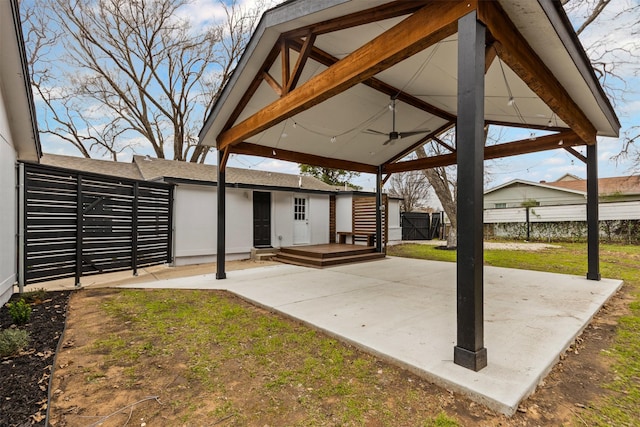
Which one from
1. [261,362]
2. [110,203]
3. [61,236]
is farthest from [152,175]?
[261,362]

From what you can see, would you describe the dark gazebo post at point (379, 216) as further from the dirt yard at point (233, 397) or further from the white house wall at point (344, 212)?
the dirt yard at point (233, 397)

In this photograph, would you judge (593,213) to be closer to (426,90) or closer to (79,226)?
(426,90)

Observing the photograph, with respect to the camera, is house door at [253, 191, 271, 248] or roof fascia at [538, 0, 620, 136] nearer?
roof fascia at [538, 0, 620, 136]

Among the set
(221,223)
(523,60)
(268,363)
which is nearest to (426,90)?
(523,60)


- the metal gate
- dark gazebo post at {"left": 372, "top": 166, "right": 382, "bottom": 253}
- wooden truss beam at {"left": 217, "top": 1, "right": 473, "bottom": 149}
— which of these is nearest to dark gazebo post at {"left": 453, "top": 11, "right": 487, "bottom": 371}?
wooden truss beam at {"left": 217, "top": 1, "right": 473, "bottom": 149}

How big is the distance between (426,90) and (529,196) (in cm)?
1913

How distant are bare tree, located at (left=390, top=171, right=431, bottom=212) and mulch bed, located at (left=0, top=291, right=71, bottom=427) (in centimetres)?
2306

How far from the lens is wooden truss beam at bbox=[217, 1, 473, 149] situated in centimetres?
247

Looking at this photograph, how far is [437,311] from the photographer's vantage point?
3.75 metres

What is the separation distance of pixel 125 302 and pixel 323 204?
7.88m

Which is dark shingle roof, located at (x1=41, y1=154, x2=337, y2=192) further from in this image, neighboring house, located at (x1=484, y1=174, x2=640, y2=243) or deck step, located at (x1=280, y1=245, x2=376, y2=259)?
neighboring house, located at (x1=484, y1=174, x2=640, y2=243)

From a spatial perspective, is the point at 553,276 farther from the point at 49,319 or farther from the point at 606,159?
the point at 49,319

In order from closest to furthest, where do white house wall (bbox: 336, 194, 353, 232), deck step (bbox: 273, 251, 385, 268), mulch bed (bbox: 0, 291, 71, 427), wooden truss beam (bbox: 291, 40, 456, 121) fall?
mulch bed (bbox: 0, 291, 71, 427)
wooden truss beam (bbox: 291, 40, 456, 121)
deck step (bbox: 273, 251, 385, 268)
white house wall (bbox: 336, 194, 353, 232)

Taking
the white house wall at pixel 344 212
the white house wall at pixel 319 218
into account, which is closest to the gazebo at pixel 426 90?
the white house wall at pixel 319 218
